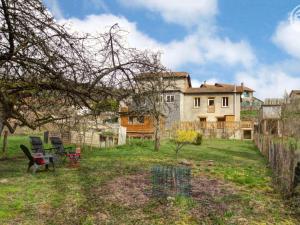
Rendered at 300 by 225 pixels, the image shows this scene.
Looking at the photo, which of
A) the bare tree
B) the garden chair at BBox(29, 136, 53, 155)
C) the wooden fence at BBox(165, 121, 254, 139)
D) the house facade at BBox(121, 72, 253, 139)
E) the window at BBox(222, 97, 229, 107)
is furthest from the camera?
the window at BBox(222, 97, 229, 107)

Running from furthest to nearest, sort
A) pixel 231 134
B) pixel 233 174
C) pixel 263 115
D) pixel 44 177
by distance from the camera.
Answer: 1. pixel 263 115
2. pixel 231 134
3. pixel 233 174
4. pixel 44 177

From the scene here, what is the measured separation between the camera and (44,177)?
34.3 ft

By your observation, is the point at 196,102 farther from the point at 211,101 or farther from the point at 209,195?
the point at 209,195

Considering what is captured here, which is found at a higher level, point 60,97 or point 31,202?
point 60,97

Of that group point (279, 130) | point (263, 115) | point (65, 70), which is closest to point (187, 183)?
point (65, 70)

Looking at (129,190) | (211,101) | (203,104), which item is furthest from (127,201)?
(211,101)

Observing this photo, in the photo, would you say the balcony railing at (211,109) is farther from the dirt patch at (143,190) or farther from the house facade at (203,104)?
the dirt patch at (143,190)

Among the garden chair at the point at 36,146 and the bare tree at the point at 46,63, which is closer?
the bare tree at the point at 46,63

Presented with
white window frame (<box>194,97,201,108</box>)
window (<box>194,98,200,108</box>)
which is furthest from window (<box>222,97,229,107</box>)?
window (<box>194,98,200,108</box>)

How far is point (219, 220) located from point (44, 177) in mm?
5927

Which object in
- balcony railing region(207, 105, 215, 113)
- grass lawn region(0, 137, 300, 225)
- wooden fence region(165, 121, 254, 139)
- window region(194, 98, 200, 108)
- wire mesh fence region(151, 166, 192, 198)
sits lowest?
grass lawn region(0, 137, 300, 225)

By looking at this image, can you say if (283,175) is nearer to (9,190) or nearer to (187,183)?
(187,183)

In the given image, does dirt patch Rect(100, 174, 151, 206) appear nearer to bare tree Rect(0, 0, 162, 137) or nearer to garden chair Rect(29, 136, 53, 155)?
bare tree Rect(0, 0, 162, 137)

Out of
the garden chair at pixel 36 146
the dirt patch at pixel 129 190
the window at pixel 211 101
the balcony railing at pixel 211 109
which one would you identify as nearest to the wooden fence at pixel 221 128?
the balcony railing at pixel 211 109
